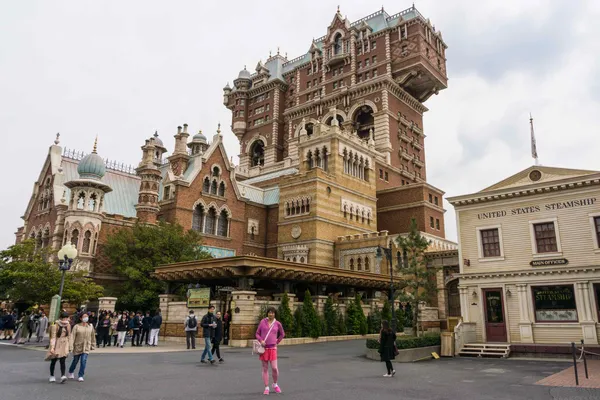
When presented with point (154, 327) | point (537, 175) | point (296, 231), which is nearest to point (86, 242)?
point (154, 327)

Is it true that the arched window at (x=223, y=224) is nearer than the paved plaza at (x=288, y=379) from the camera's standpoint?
No

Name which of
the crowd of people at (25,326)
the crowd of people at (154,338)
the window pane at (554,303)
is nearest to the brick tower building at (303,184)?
the crowd of people at (154,338)

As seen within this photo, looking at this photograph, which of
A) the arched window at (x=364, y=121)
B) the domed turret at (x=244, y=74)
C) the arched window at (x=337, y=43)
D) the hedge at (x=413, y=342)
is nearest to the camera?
the hedge at (x=413, y=342)

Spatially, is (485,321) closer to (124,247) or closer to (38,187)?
(124,247)

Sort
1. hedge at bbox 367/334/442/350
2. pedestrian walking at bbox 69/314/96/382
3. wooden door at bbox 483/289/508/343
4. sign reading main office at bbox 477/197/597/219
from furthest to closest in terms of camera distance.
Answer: wooden door at bbox 483/289/508/343 → sign reading main office at bbox 477/197/597/219 → hedge at bbox 367/334/442/350 → pedestrian walking at bbox 69/314/96/382

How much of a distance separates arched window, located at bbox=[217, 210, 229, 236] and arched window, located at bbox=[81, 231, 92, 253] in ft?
41.9

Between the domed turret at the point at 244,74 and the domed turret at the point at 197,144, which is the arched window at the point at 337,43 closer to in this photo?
the domed turret at the point at 244,74

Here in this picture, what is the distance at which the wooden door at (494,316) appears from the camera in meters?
23.7

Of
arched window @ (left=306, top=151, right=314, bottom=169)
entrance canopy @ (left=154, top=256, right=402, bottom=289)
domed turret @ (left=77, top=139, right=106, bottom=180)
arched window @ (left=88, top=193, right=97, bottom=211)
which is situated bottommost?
entrance canopy @ (left=154, top=256, right=402, bottom=289)

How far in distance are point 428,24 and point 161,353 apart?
62524mm

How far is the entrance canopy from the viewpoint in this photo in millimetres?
25266

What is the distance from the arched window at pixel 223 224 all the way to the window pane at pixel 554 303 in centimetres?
3117

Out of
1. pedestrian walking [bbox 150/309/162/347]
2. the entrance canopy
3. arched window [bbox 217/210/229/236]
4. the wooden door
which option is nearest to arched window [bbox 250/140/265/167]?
arched window [bbox 217/210/229/236]

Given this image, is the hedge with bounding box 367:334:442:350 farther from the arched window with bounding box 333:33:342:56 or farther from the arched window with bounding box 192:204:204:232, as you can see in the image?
the arched window with bounding box 333:33:342:56
